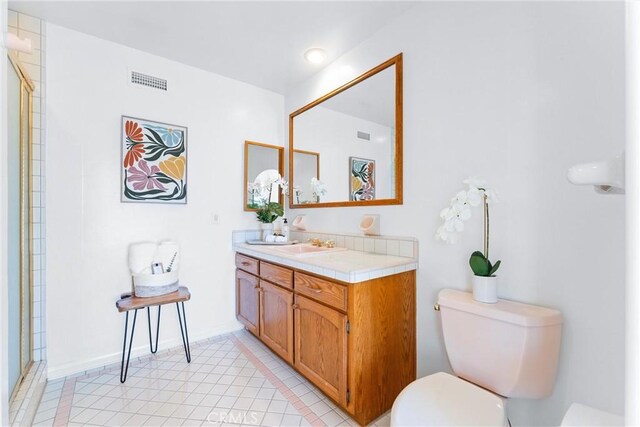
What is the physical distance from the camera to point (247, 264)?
2340 millimetres

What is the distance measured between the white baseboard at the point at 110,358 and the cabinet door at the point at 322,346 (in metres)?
1.02

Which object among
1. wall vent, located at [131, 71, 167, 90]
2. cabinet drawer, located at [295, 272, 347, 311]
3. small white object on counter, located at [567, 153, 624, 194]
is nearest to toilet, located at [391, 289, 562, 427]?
cabinet drawer, located at [295, 272, 347, 311]

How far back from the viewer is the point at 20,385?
151cm

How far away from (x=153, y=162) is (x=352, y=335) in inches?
74.8

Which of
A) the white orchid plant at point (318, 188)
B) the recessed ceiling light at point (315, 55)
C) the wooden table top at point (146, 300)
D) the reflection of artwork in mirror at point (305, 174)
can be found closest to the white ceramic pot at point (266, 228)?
the reflection of artwork in mirror at point (305, 174)

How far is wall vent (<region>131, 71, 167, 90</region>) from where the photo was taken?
83.0 inches

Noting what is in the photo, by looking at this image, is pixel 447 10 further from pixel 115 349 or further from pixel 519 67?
pixel 115 349

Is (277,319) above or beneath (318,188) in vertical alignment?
beneath

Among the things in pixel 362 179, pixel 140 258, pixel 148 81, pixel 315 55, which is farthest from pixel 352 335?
pixel 148 81

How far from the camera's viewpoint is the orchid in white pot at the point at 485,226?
1.23 m

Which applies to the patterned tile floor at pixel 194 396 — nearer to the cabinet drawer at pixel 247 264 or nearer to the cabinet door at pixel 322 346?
the cabinet door at pixel 322 346

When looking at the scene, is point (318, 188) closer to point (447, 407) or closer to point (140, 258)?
point (140, 258)

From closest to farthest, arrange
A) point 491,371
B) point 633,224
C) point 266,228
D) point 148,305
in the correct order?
point 633,224, point 491,371, point 148,305, point 266,228

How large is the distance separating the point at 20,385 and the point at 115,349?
21.4 inches
